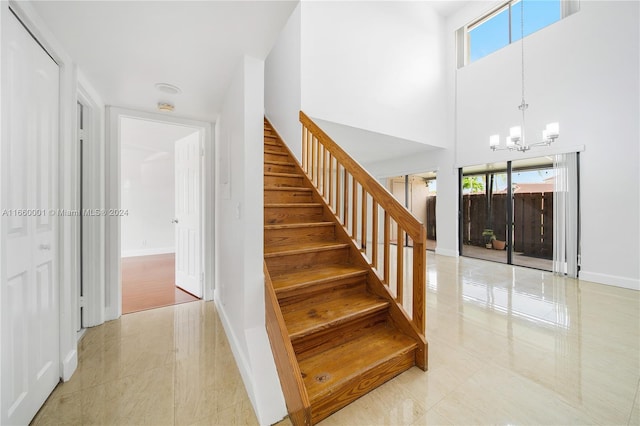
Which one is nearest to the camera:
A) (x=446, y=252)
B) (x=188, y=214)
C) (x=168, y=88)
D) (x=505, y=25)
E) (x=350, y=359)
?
(x=350, y=359)

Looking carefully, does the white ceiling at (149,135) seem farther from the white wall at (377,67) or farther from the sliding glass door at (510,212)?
the sliding glass door at (510,212)

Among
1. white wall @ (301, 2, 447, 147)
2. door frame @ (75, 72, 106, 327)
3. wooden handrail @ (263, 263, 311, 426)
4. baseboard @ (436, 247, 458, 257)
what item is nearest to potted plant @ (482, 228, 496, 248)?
baseboard @ (436, 247, 458, 257)

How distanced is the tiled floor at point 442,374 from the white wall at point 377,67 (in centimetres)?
319

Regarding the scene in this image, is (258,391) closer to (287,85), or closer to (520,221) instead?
(287,85)

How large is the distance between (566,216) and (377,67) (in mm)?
3931

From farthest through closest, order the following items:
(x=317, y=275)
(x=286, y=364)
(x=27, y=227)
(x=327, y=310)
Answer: (x=317, y=275), (x=327, y=310), (x=286, y=364), (x=27, y=227)

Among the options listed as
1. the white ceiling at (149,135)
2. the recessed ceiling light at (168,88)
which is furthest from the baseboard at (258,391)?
the white ceiling at (149,135)

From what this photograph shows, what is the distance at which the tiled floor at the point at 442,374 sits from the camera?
138cm

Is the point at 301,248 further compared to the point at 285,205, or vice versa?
the point at 285,205

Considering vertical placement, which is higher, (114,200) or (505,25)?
(505,25)

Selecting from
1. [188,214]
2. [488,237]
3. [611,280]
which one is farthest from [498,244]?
[188,214]

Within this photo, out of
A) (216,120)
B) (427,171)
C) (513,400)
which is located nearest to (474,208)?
(427,171)

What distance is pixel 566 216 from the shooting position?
4109 millimetres

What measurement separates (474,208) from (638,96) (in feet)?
9.03
